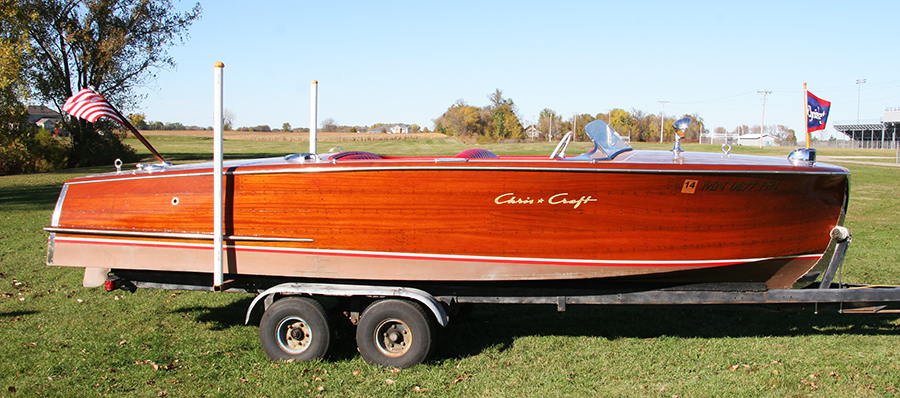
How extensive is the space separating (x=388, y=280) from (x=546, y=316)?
87.4 inches

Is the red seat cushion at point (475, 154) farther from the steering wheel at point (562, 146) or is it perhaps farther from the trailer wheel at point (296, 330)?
the trailer wheel at point (296, 330)

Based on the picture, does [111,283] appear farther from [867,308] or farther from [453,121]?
[453,121]

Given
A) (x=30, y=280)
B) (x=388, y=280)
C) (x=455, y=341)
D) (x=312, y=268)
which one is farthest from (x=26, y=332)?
(x=455, y=341)

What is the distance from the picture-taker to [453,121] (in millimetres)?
74375

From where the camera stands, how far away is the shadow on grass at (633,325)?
5.84m

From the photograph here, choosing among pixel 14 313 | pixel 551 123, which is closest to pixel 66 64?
pixel 14 313

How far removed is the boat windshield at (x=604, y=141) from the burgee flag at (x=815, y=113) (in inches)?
68.4

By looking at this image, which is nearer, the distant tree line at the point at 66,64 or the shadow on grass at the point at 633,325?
the shadow on grass at the point at 633,325

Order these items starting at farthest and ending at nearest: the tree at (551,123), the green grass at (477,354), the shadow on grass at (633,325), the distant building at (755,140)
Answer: the distant building at (755,140)
the tree at (551,123)
the shadow on grass at (633,325)
the green grass at (477,354)

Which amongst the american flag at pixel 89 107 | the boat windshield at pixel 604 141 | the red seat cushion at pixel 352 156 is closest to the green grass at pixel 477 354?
the boat windshield at pixel 604 141

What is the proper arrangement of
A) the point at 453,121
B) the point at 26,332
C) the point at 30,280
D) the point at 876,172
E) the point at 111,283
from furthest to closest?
1. the point at 453,121
2. the point at 876,172
3. the point at 30,280
4. the point at 26,332
5. the point at 111,283

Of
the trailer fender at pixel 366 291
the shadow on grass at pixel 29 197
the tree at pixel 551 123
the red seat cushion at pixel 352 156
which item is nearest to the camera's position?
the trailer fender at pixel 366 291

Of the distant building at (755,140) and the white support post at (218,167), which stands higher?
the distant building at (755,140)

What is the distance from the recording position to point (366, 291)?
490cm
